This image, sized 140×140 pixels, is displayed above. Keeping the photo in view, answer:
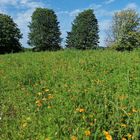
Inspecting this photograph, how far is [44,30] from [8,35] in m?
10.0

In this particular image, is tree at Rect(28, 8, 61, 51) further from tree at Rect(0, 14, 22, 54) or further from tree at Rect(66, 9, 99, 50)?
tree at Rect(0, 14, 22, 54)

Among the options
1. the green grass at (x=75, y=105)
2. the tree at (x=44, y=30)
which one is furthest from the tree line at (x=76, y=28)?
the green grass at (x=75, y=105)

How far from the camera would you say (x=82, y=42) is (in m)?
68.8

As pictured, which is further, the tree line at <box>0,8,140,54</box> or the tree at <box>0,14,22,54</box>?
the tree line at <box>0,8,140,54</box>

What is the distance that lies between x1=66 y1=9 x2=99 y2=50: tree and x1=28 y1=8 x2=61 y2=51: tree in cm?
250

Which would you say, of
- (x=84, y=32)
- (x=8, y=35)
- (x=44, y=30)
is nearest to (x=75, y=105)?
(x=8, y=35)

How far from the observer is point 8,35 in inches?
2416

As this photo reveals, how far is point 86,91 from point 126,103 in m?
1.15

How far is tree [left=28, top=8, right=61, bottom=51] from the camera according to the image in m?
69.1

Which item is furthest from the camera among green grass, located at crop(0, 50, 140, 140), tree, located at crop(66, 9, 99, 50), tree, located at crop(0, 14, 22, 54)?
tree, located at crop(66, 9, 99, 50)

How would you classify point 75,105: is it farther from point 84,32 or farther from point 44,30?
point 44,30

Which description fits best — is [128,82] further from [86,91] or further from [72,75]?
Answer: [72,75]

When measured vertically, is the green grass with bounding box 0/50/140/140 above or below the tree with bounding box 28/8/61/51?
below

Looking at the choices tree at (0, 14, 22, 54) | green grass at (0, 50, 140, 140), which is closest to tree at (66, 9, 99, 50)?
tree at (0, 14, 22, 54)
